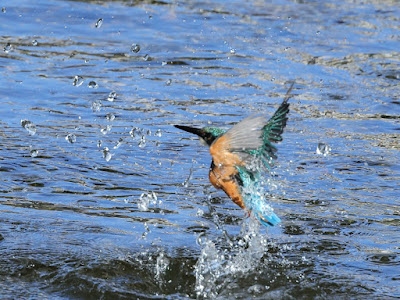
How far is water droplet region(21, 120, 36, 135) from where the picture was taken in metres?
6.12

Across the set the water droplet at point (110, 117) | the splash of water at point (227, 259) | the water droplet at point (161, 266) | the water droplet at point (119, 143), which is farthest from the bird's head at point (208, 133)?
the water droplet at point (110, 117)

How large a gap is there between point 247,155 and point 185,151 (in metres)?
2.15

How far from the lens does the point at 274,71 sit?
8359 millimetres

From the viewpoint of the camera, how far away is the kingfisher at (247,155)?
385cm

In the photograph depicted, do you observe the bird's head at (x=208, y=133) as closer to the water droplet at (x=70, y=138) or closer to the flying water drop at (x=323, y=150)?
the flying water drop at (x=323, y=150)

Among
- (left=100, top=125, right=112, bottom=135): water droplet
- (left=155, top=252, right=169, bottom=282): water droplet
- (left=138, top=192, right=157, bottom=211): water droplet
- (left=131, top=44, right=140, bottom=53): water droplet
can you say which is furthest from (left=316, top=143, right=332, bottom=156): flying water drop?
(left=131, top=44, right=140, bottom=53): water droplet

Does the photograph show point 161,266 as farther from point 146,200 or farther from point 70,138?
point 70,138

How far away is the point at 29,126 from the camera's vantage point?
6.18 m

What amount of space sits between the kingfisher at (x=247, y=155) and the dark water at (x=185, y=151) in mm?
356

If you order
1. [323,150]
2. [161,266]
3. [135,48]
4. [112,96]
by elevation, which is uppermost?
[135,48]

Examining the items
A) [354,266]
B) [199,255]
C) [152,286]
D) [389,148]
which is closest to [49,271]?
[152,286]

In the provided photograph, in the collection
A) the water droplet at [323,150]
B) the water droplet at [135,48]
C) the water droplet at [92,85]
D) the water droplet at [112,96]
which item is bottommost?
the water droplet at [323,150]

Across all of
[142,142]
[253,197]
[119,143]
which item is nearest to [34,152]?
[119,143]

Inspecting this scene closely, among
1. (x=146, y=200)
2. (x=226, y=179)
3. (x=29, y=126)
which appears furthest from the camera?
(x=29, y=126)
